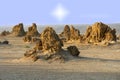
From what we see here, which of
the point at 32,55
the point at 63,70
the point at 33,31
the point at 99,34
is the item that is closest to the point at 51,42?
the point at 32,55

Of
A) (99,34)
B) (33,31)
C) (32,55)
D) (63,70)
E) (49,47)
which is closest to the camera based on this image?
(63,70)

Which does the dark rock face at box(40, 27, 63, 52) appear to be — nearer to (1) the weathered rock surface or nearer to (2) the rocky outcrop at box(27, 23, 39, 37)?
(1) the weathered rock surface

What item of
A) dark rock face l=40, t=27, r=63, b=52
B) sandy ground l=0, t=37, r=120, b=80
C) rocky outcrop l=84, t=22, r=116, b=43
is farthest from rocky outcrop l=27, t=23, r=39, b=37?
sandy ground l=0, t=37, r=120, b=80

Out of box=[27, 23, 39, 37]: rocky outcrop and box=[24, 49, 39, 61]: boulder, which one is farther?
box=[27, 23, 39, 37]: rocky outcrop

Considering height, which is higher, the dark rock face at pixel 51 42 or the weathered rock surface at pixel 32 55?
the dark rock face at pixel 51 42

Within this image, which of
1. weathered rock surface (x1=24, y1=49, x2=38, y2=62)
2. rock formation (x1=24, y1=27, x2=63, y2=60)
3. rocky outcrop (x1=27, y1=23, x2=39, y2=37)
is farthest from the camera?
rocky outcrop (x1=27, y1=23, x2=39, y2=37)

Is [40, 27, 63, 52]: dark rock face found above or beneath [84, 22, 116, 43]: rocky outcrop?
above

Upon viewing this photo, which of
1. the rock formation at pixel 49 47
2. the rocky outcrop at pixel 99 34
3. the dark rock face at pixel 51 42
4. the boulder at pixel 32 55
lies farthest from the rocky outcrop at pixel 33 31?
the boulder at pixel 32 55

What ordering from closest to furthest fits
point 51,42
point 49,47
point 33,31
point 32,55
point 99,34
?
1. point 32,55
2. point 49,47
3. point 51,42
4. point 99,34
5. point 33,31

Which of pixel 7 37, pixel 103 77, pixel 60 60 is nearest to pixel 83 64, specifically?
pixel 60 60

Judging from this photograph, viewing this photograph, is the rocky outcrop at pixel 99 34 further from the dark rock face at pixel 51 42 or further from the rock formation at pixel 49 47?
the dark rock face at pixel 51 42

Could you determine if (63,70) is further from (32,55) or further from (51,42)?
(51,42)

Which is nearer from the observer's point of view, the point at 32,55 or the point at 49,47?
the point at 32,55

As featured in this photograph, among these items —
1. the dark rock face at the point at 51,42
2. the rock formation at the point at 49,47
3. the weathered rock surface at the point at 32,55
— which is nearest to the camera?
the weathered rock surface at the point at 32,55
